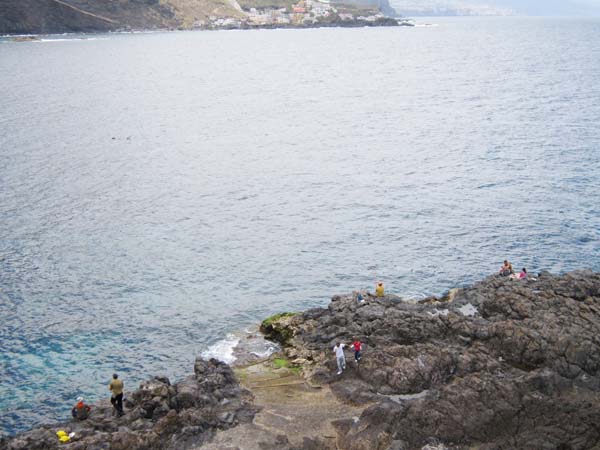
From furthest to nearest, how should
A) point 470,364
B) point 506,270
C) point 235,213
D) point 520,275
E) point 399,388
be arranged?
point 235,213 < point 506,270 < point 520,275 < point 470,364 < point 399,388

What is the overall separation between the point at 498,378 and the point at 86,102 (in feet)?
352

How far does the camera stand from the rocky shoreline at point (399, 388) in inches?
1112

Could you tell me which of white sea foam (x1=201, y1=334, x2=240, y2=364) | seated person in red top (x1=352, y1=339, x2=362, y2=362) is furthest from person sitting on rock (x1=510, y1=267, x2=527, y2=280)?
white sea foam (x1=201, y1=334, x2=240, y2=364)

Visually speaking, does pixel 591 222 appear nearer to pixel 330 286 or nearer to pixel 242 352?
pixel 330 286

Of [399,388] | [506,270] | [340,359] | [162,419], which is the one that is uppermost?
[162,419]

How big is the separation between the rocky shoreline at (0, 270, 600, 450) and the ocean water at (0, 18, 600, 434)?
17.6 feet

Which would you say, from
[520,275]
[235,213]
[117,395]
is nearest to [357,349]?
[117,395]

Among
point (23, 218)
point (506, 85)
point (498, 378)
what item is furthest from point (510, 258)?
point (506, 85)

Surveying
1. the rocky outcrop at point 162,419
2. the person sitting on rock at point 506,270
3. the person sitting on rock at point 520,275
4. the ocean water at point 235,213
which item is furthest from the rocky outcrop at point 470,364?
the ocean water at point 235,213

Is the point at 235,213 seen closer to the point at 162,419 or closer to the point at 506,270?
the point at 506,270

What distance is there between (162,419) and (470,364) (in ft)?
53.1

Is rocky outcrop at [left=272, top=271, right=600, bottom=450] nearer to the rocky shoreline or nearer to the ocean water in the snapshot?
the rocky shoreline

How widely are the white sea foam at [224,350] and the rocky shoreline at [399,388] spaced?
7.70 ft

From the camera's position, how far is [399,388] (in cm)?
3241
